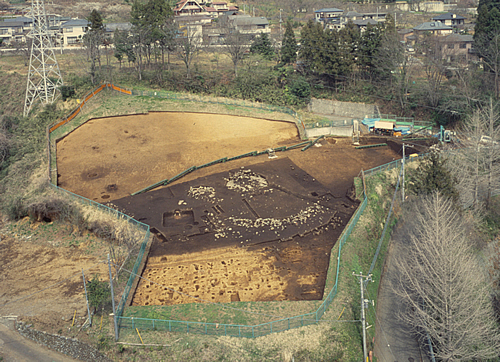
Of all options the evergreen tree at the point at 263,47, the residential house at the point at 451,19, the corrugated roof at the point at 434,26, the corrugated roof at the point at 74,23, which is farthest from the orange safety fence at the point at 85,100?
the residential house at the point at 451,19

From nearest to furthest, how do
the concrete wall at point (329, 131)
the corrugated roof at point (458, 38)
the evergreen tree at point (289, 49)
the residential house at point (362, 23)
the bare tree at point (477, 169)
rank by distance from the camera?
the bare tree at point (477, 169) → the concrete wall at point (329, 131) → the evergreen tree at point (289, 49) → the corrugated roof at point (458, 38) → the residential house at point (362, 23)

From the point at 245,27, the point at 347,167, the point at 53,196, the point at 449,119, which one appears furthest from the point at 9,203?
the point at 245,27

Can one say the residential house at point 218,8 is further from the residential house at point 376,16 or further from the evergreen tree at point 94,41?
the evergreen tree at point 94,41

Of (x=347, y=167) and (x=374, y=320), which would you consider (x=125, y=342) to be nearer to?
(x=374, y=320)

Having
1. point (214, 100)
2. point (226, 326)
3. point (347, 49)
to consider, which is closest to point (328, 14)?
point (347, 49)

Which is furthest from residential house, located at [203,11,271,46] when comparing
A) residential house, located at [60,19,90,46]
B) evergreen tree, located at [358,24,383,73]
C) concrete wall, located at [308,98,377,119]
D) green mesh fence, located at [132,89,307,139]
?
concrete wall, located at [308,98,377,119]
